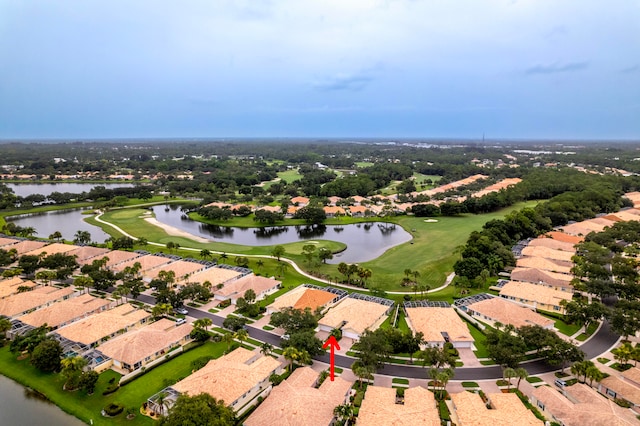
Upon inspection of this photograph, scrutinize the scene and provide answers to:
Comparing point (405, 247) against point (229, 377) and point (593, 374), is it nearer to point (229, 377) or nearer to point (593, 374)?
point (593, 374)

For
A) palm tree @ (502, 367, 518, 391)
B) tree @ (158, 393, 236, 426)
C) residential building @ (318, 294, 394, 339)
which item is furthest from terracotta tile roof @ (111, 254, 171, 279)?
palm tree @ (502, 367, 518, 391)

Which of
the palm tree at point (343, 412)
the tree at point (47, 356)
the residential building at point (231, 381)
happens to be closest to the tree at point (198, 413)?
the residential building at point (231, 381)

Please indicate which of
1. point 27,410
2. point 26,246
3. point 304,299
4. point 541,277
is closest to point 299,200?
point 26,246

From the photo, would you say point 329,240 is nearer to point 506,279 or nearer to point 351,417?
point 506,279

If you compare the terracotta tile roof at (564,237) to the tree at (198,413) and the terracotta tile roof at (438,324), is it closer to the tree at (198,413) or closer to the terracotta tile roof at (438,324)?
the terracotta tile roof at (438,324)

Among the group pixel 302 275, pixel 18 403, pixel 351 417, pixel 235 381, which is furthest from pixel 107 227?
pixel 351 417
